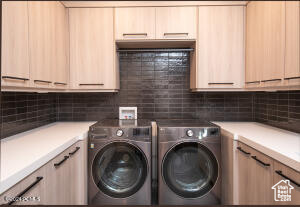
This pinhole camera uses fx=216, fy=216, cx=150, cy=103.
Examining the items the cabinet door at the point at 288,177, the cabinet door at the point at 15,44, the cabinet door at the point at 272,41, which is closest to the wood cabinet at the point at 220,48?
the cabinet door at the point at 272,41

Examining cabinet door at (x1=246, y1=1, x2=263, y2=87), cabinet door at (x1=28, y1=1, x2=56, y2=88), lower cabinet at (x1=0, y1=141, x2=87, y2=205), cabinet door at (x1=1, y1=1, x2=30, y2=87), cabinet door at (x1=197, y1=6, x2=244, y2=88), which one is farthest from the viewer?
cabinet door at (x1=197, y1=6, x2=244, y2=88)

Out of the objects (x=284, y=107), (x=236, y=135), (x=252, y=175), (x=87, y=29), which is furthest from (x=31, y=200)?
(x=284, y=107)

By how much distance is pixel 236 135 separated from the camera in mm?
1759

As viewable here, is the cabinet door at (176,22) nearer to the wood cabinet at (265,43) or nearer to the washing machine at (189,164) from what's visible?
the wood cabinet at (265,43)

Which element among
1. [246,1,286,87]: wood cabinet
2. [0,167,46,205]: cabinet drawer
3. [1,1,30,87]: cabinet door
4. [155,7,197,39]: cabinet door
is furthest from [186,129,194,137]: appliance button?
[1,1,30,87]: cabinet door

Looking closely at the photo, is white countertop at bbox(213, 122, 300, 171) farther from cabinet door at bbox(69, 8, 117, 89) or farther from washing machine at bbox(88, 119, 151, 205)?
cabinet door at bbox(69, 8, 117, 89)

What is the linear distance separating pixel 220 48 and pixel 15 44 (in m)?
1.77

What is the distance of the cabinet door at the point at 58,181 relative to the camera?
1.24 metres

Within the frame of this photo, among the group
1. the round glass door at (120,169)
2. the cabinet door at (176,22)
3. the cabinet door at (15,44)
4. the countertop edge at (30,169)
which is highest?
the cabinet door at (176,22)

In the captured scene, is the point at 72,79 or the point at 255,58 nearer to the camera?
the point at 255,58

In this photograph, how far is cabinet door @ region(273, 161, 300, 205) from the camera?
3.38 feet

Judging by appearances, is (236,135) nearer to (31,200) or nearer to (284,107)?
(284,107)

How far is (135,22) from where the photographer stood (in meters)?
2.19

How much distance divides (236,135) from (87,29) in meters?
1.74
